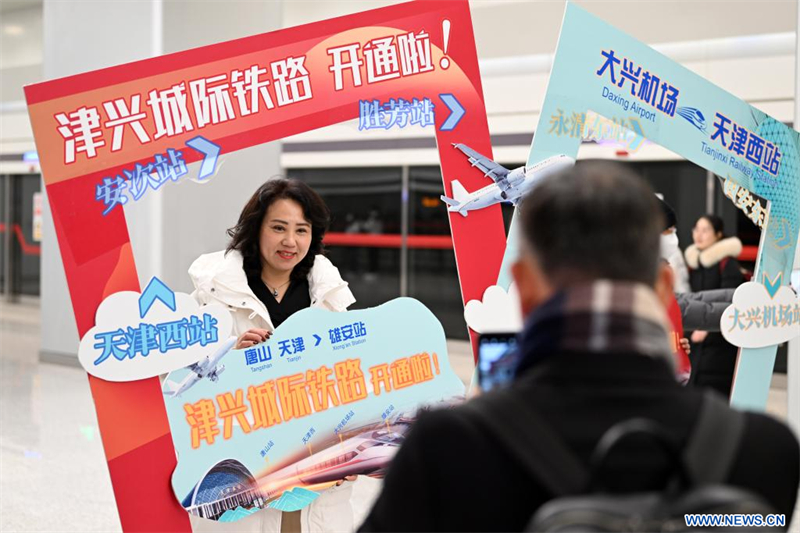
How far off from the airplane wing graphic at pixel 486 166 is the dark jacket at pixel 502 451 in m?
2.10

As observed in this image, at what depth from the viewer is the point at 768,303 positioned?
3859 millimetres

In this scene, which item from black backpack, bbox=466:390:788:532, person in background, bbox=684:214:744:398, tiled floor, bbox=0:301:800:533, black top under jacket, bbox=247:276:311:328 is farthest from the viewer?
person in background, bbox=684:214:744:398

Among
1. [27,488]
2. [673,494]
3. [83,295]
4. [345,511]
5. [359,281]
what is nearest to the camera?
[673,494]

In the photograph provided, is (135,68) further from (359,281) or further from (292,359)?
(359,281)

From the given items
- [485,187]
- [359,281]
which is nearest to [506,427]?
[485,187]

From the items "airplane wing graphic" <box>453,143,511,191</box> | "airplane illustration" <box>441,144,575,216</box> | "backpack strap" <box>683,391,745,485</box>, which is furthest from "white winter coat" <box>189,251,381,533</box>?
"backpack strap" <box>683,391,745,485</box>

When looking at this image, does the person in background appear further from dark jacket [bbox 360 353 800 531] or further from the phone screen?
dark jacket [bbox 360 353 800 531]

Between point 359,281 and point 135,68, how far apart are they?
24.2ft

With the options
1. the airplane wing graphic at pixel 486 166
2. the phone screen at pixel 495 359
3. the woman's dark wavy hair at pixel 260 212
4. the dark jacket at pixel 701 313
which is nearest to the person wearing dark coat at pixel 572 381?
the phone screen at pixel 495 359

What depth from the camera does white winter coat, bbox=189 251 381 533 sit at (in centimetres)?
270

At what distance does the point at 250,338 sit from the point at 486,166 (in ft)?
3.47

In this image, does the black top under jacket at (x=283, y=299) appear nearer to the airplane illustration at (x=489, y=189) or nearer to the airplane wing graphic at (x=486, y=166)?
the airplane illustration at (x=489, y=189)

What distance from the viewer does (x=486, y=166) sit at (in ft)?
10.1

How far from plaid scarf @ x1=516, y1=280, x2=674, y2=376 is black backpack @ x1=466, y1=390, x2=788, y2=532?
87 millimetres
